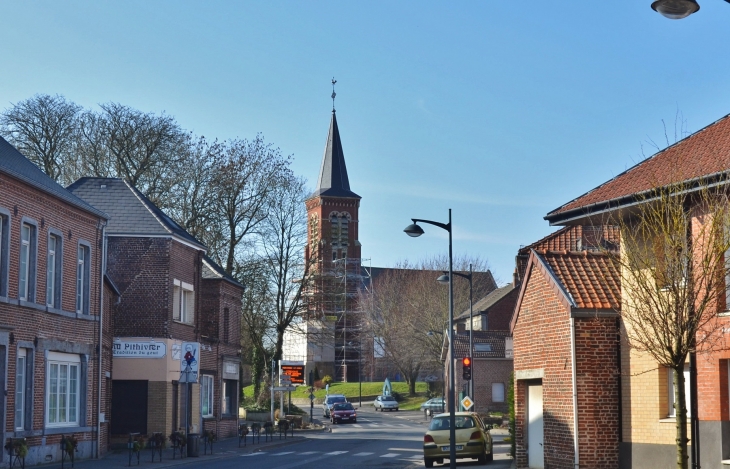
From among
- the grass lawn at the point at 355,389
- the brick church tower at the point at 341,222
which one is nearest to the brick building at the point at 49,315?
the grass lawn at the point at 355,389

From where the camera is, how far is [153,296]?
38156mm

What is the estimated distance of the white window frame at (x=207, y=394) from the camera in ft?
141

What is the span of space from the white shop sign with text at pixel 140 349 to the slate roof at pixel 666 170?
21244 millimetres

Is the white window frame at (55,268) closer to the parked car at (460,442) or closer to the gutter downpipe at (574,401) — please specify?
the parked car at (460,442)

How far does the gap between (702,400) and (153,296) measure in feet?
82.2

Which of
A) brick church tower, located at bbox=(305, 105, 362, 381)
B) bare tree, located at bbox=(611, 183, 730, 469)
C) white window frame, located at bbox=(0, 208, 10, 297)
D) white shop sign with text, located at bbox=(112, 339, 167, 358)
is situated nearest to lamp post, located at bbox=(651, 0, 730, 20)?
bare tree, located at bbox=(611, 183, 730, 469)

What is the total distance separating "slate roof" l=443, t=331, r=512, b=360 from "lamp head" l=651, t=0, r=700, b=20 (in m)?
59.9

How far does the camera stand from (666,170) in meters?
18.8

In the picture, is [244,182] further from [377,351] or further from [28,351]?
[377,351]

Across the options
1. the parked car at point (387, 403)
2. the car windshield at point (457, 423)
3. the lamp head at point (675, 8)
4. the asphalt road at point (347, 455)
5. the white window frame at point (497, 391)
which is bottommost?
the parked car at point (387, 403)

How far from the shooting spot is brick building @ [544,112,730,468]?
16.9 m

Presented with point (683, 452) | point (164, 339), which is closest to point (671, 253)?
point (683, 452)

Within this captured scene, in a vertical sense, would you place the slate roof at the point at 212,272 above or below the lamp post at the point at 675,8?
above

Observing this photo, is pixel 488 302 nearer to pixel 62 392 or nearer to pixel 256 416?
pixel 256 416
